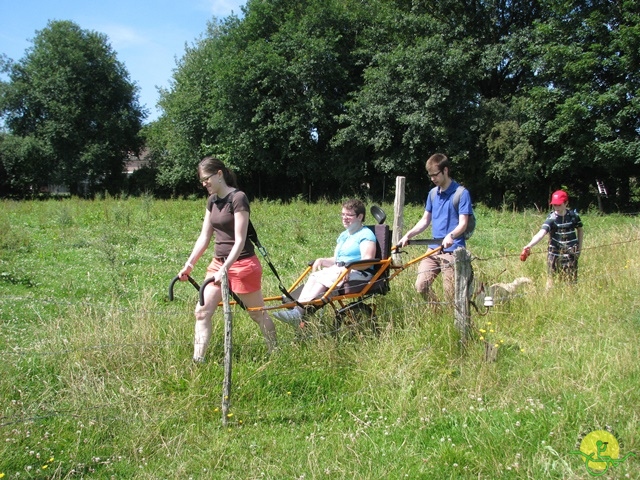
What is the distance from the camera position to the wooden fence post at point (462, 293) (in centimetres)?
482

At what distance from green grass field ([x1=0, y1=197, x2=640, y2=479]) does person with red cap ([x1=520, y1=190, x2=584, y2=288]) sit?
10.4 inches

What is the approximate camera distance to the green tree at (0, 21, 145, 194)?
135ft

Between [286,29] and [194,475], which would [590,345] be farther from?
[286,29]

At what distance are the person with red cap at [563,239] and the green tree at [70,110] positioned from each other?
1568 inches

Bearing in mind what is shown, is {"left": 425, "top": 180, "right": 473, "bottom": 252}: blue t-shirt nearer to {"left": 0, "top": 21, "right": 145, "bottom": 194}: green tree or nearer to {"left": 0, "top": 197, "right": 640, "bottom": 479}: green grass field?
{"left": 0, "top": 197, "right": 640, "bottom": 479}: green grass field

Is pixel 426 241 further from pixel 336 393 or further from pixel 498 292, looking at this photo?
pixel 336 393

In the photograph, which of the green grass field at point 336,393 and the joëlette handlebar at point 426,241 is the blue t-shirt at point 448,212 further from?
the green grass field at point 336,393

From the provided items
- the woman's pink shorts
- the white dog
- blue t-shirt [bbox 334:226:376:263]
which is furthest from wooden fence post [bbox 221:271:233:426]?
the white dog

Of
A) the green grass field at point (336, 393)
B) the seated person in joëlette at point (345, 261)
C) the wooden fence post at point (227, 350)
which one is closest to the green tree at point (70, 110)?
the green grass field at point (336, 393)

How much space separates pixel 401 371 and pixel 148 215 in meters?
13.6

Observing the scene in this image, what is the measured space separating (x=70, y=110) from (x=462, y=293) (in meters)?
43.5

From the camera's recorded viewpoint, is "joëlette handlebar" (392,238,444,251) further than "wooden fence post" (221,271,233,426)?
Yes

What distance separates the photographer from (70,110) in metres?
42.1

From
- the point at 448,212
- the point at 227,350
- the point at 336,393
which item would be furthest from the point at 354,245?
the point at 227,350
